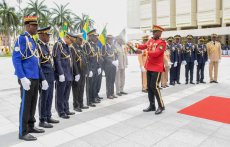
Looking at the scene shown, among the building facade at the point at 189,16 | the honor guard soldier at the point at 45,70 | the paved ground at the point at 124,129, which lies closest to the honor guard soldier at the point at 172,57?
the paved ground at the point at 124,129

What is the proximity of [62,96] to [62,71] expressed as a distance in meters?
0.60

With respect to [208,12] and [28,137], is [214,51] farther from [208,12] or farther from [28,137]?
[208,12]

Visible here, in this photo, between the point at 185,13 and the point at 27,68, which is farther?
the point at 185,13

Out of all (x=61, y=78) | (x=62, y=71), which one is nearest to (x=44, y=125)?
(x=61, y=78)

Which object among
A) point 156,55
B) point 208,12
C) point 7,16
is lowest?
point 156,55

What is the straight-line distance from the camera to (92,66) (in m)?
6.51

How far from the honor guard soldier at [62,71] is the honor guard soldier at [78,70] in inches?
11.9

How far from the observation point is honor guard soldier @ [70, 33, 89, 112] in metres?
5.68

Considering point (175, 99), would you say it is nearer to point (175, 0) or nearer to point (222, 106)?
point (222, 106)

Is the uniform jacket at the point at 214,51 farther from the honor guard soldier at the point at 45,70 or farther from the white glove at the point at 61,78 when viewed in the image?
the honor guard soldier at the point at 45,70

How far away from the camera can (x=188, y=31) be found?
50219 mm

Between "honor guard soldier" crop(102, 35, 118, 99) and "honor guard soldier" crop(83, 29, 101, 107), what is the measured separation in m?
0.55

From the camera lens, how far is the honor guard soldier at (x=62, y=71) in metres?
5.07

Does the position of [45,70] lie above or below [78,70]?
above
